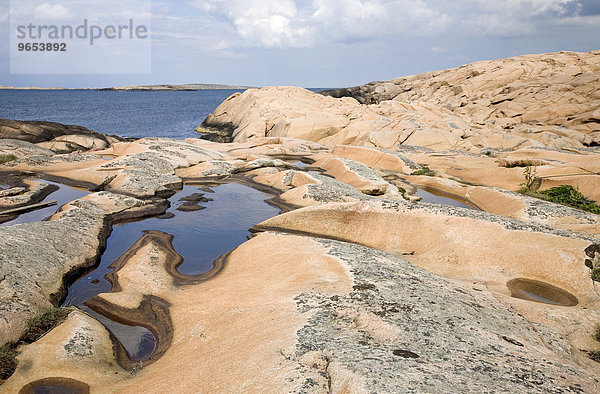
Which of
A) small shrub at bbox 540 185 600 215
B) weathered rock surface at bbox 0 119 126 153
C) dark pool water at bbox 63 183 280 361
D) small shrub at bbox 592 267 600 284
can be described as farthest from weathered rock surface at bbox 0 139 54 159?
small shrub at bbox 540 185 600 215

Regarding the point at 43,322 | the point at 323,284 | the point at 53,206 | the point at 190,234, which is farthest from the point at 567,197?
the point at 53,206

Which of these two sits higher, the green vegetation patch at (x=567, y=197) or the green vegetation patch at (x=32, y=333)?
the green vegetation patch at (x=567, y=197)

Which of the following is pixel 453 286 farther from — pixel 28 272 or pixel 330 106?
pixel 330 106

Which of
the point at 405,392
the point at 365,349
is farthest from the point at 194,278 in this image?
the point at 405,392

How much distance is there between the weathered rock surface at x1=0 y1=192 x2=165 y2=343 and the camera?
30.4 ft

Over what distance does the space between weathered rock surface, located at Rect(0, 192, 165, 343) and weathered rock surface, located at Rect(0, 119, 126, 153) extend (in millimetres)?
24326

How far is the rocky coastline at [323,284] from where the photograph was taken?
6.07 m

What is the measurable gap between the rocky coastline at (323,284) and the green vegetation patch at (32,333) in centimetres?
17

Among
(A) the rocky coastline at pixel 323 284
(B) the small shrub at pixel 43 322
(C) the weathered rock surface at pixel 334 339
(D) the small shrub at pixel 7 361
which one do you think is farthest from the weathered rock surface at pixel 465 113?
(D) the small shrub at pixel 7 361

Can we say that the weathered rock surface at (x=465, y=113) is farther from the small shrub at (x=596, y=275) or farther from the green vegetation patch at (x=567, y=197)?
the small shrub at (x=596, y=275)

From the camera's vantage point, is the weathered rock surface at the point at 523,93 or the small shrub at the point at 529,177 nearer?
the small shrub at the point at 529,177

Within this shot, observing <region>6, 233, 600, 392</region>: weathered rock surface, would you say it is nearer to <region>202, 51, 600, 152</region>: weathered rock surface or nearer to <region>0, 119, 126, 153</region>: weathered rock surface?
<region>202, 51, 600, 152</region>: weathered rock surface

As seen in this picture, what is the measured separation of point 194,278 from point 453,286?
797 cm

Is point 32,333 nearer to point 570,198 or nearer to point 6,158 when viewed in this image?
point 570,198
